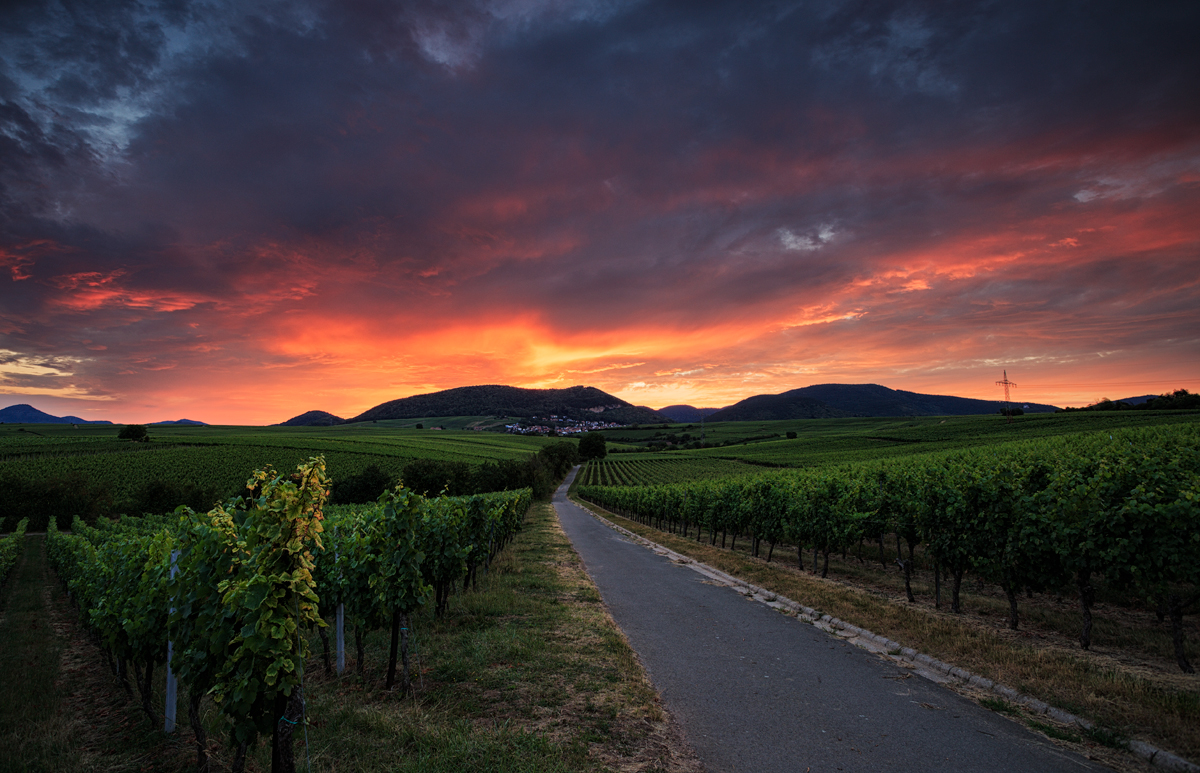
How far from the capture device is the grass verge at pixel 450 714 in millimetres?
5426

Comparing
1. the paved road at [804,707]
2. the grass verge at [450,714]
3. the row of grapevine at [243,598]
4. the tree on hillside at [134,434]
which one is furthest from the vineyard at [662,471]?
the tree on hillside at [134,434]

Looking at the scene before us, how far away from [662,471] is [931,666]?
73.7 meters

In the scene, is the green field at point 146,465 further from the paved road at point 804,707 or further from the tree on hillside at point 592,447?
the paved road at point 804,707

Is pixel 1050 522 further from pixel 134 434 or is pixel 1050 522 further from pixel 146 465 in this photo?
pixel 134 434

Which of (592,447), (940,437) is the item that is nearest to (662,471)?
(940,437)

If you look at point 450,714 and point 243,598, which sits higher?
point 243,598

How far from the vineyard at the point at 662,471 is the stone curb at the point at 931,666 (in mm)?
49280

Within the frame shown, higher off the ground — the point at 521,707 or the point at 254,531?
the point at 254,531

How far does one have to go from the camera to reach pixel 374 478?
68688 millimetres

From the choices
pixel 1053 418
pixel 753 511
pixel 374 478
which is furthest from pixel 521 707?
pixel 1053 418

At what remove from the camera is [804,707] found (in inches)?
259

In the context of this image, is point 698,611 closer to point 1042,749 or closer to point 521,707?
point 521,707

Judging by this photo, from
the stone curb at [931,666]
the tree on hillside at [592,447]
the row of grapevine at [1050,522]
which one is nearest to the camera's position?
the stone curb at [931,666]

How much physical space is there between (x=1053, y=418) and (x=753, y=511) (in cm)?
8640
